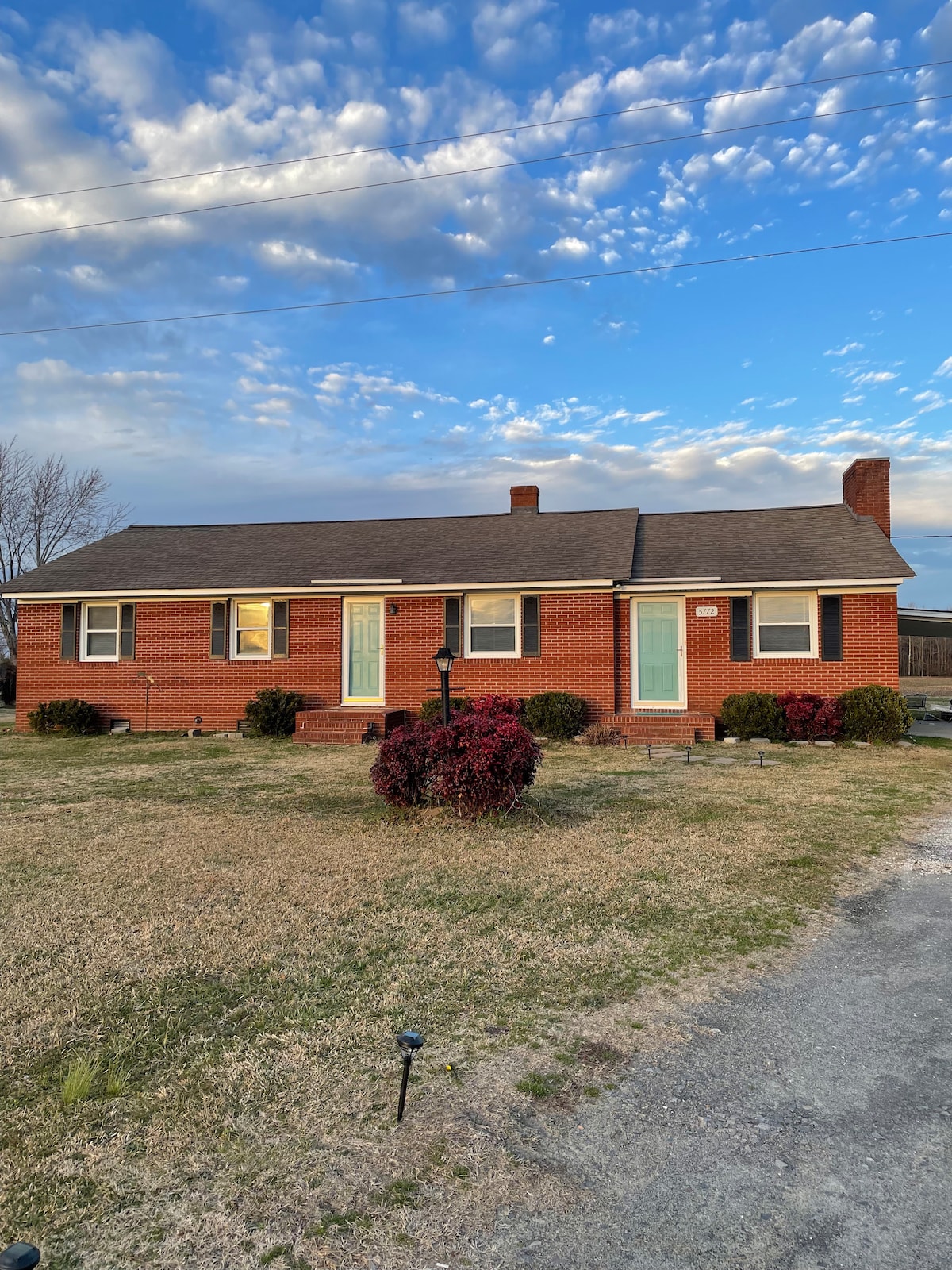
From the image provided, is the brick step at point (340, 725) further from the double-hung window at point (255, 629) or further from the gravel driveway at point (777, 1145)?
the gravel driveway at point (777, 1145)

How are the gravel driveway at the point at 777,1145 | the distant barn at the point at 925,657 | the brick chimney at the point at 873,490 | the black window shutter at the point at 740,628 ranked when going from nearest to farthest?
the gravel driveway at the point at 777,1145
the black window shutter at the point at 740,628
the brick chimney at the point at 873,490
the distant barn at the point at 925,657

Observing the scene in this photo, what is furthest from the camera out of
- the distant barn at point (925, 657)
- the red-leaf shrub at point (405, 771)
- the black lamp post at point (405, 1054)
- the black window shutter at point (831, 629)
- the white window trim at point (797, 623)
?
the distant barn at point (925, 657)

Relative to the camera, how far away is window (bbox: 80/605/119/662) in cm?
1812

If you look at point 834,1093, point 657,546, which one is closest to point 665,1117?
point 834,1093

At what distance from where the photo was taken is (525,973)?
4328 millimetres

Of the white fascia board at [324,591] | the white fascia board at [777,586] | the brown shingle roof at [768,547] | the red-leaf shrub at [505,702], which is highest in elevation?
the brown shingle roof at [768,547]

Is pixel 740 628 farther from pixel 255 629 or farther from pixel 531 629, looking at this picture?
pixel 255 629

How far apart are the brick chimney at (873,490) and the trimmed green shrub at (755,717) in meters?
5.82

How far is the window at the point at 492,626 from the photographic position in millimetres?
16609

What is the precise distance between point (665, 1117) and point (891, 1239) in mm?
827

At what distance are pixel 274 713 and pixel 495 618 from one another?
4.98 meters

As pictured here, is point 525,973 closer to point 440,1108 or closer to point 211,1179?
point 440,1108

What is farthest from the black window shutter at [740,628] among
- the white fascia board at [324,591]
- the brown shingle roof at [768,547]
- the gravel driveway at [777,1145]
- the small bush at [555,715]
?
the gravel driveway at [777,1145]

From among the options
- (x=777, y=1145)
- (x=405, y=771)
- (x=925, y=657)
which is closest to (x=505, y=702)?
(x=405, y=771)
